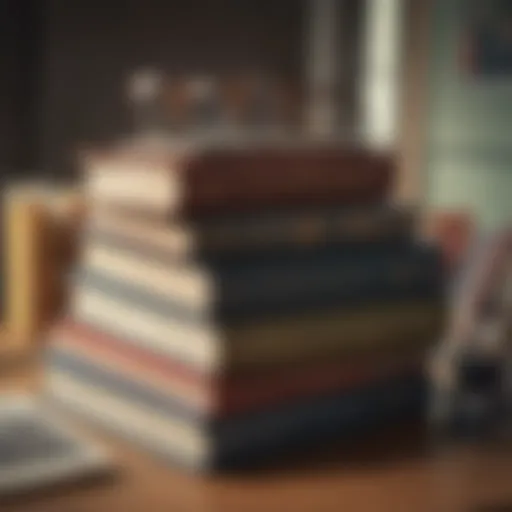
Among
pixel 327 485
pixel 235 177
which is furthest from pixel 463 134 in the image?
pixel 327 485

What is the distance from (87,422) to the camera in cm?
80

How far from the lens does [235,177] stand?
76 cm

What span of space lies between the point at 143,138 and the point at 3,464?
327 millimetres

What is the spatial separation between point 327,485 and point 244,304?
13cm

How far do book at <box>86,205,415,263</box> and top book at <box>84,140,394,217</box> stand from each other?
11mm

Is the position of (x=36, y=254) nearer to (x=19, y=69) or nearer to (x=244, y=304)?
(x=19, y=69)

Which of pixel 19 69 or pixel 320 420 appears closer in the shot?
pixel 320 420

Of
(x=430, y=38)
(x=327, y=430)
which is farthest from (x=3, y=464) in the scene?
(x=430, y=38)

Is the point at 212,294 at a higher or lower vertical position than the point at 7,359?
higher

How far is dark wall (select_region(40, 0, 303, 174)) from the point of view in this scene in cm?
116

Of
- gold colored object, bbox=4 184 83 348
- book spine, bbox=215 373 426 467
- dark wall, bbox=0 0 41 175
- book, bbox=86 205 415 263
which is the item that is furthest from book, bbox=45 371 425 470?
dark wall, bbox=0 0 41 175

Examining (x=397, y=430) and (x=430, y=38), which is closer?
(x=397, y=430)

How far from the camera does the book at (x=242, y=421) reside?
707mm

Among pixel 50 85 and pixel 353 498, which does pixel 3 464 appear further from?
pixel 50 85
